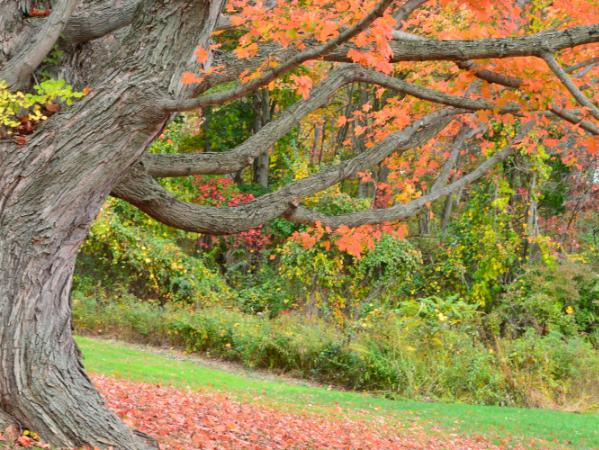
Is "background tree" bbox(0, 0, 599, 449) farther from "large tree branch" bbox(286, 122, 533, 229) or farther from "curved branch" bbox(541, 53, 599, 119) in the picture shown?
"large tree branch" bbox(286, 122, 533, 229)

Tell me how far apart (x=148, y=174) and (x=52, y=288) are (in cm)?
133

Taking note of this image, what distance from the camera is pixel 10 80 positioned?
5.60m

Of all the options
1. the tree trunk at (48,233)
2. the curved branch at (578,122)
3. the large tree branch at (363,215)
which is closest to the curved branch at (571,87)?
the curved branch at (578,122)

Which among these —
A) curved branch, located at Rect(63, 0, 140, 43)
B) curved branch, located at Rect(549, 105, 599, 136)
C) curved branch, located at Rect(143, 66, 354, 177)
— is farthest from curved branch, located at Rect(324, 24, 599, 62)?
curved branch, located at Rect(63, 0, 140, 43)

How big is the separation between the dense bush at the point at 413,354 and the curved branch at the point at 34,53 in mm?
8540

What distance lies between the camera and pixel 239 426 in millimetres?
7855

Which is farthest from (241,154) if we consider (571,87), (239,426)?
(239,426)

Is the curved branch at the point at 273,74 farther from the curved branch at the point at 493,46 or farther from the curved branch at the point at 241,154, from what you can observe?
the curved branch at the point at 241,154

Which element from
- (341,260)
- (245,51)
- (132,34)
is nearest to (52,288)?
(132,34)

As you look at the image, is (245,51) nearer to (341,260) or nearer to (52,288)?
(52,288)

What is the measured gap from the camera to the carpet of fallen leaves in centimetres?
702

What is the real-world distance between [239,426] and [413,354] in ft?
19.2

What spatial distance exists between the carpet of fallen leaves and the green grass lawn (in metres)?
0.52

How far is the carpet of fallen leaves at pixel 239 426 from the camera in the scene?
7023mm
